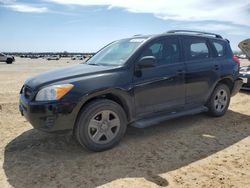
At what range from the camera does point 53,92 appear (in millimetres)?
3844

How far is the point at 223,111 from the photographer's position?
6.18 metres

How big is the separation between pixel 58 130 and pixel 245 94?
22.8 ft

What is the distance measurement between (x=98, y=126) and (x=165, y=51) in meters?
1.91

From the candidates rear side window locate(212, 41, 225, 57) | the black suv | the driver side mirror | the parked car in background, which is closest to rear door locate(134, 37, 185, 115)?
the black suv

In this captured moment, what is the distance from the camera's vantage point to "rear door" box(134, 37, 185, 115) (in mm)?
4496

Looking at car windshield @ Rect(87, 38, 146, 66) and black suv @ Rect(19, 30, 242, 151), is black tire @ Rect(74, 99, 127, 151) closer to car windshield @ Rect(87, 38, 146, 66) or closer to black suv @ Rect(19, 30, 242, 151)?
black suv @ Rect(19, 30, 242, 151)

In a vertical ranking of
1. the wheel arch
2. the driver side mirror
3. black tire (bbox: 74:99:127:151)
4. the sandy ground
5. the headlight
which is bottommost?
the sandy ground

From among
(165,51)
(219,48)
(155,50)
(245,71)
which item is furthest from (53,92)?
(245,71)

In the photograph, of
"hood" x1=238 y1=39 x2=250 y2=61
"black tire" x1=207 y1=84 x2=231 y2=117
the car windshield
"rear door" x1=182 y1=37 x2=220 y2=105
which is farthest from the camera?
"hood" x1=238 y1=39 x2=250 y2=61

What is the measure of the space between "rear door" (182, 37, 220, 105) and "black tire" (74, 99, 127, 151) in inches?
64.1

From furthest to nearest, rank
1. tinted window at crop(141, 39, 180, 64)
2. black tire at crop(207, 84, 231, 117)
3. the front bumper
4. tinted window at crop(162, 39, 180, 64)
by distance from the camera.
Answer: black tire at crop(207, 84, 231, 117)
tinted window at crop(162, 39, 180, 64)
tinted window at crop(141, 39, 180, 64)
the front bumper

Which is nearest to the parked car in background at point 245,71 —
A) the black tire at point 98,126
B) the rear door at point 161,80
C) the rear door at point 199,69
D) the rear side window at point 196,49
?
the rear door at point 199,69

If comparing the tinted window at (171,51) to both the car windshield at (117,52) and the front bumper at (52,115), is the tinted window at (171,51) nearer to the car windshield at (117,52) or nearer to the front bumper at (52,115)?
the car windshield at (117,52)

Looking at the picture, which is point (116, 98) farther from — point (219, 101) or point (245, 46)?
point (245, 46)
